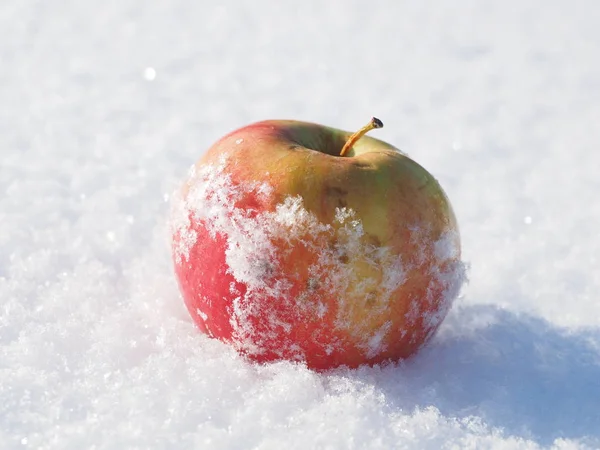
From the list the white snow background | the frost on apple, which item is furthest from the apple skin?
the white snow background

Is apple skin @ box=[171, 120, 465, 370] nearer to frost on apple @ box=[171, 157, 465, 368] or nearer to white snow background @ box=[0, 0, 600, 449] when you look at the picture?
frost on apple @ box=[171, 157, 465, 368]

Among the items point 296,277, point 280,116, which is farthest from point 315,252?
point 280,116

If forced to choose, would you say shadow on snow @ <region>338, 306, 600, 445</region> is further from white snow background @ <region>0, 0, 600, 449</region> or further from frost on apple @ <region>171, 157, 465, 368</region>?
frost on apple @ <region>171, 157, 465, 368</region>

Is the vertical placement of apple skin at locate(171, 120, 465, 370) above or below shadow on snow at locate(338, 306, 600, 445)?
above

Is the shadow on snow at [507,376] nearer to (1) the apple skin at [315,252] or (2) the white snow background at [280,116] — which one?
(2) the white snow background at [280,116]

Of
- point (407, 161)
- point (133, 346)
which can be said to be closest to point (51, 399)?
point (133, 346)

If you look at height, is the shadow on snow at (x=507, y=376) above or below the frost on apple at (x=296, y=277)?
below

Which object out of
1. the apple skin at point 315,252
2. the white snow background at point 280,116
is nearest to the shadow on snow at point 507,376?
the white snow background at point 280,116

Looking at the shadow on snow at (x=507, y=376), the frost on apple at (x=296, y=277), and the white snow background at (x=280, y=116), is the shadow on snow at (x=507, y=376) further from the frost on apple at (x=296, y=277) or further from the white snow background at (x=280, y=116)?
the frost on apple at (x=296, y=277)
